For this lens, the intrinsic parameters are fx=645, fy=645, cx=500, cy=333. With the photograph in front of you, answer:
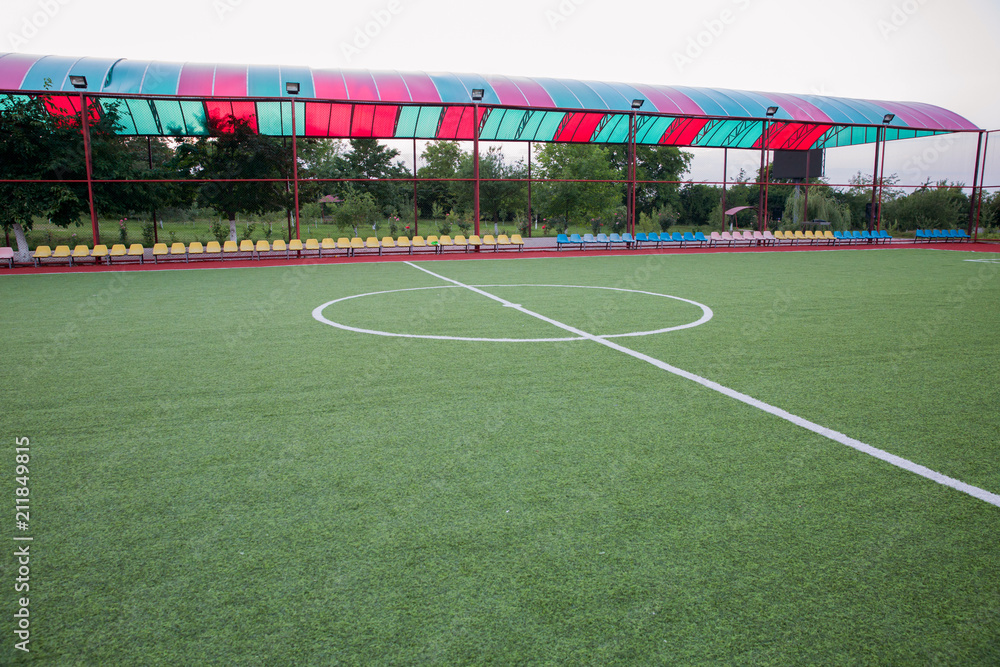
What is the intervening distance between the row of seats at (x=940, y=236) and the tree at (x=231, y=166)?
26.3m

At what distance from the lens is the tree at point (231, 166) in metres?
26.5

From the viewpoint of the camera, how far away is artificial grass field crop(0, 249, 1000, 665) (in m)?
1.95

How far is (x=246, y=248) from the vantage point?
1891 cm

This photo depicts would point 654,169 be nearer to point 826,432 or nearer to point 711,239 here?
point 711,239

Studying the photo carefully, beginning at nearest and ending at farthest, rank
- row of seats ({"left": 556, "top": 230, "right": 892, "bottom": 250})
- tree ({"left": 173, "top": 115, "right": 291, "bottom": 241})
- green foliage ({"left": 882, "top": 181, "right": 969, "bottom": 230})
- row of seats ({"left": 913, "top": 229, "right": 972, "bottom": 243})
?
row of seats ({"left": 556, "top": 230, "right": 892, "bottom": 250}) → tree ({"left": 173, "top": 115, "right": 291, "bottom": 241}) → row of seats ({"left": 913, "top": 229, "right": 972, "bottom": 243}) → green foliage ({"left": 882, "top": 181, "right": 969, "bottom": 230})

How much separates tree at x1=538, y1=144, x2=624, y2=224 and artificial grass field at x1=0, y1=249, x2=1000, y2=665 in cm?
3724

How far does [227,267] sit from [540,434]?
47.9 feet

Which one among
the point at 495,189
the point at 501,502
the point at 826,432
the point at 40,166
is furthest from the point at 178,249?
the point at 495,189

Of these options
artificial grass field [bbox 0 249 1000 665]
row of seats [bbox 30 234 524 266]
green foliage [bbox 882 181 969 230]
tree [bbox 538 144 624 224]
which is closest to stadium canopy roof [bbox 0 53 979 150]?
green foliage [bbox 882 181 969 230]

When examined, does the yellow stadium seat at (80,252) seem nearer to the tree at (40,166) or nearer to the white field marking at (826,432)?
the tree at (40,166)

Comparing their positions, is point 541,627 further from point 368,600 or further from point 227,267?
point 227,267

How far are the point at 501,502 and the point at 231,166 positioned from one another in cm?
2801

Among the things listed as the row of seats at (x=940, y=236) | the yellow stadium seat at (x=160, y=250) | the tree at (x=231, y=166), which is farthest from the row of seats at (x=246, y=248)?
the row of seats at (x=940, y=236)

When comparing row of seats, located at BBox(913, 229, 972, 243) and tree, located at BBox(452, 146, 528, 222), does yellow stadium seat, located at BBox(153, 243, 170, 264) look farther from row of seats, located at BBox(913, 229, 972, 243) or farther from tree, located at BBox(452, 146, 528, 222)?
row of seats, located at BBox(913, 229, 972, 243)
